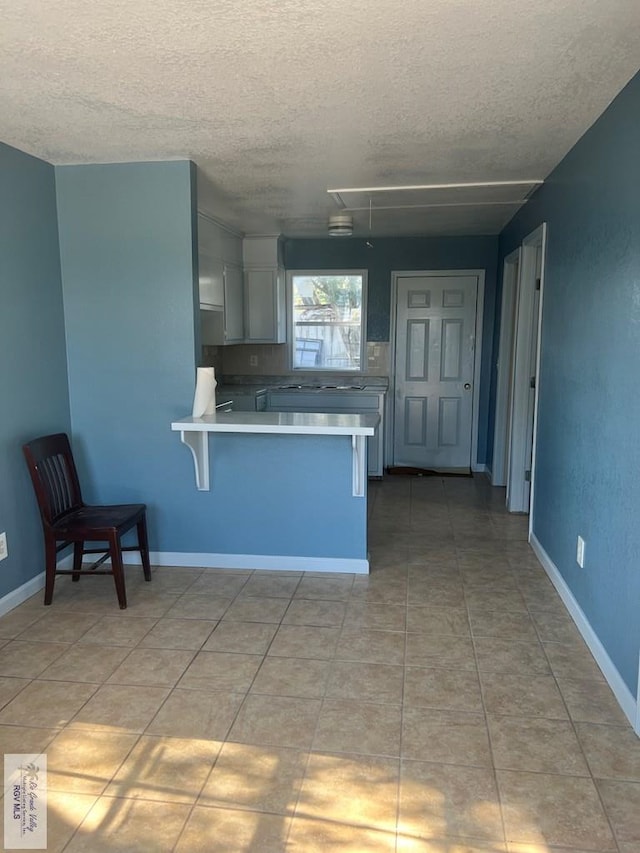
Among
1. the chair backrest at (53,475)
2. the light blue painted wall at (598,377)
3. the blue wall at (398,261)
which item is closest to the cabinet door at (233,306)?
the blue wall at (398,261)

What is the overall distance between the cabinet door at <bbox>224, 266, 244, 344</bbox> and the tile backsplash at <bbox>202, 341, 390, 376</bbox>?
53cm

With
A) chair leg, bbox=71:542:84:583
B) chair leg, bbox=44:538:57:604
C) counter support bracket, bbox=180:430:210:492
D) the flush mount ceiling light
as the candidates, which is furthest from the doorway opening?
chair leg, bbox=44:538:57:604

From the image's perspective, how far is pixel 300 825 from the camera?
5.42 ft

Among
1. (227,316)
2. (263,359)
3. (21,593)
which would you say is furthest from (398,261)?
(21,593)

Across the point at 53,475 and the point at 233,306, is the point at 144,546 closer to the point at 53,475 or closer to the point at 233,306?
the point at 53,475

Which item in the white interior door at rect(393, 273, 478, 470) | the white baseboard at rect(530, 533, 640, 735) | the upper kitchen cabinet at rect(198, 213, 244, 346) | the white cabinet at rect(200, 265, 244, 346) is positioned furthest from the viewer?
the white interior door at rect(393, 273, 478, 470)

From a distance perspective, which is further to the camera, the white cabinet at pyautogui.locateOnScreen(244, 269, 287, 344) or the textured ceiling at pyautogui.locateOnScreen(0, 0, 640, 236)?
the white cabinet at pyautogui.locateOnScreen(244, 269, 287, 344)

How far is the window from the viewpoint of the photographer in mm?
5809

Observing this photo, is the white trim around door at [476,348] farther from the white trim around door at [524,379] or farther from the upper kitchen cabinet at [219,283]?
the upper kitchen cabinet at [219,283]

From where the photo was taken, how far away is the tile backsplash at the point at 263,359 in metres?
5.84

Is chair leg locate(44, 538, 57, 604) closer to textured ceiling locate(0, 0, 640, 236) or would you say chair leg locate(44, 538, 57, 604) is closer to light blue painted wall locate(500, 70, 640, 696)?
textured ceiling locate(0, 0, 640, 236)

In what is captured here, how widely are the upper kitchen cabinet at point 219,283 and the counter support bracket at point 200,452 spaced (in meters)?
1.30

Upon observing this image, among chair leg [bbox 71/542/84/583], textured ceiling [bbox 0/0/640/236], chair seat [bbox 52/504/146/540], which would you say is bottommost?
chair leg [bbox 71/542/84/583]

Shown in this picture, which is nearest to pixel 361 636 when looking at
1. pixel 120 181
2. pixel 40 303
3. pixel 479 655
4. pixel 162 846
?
pixel 479 655
